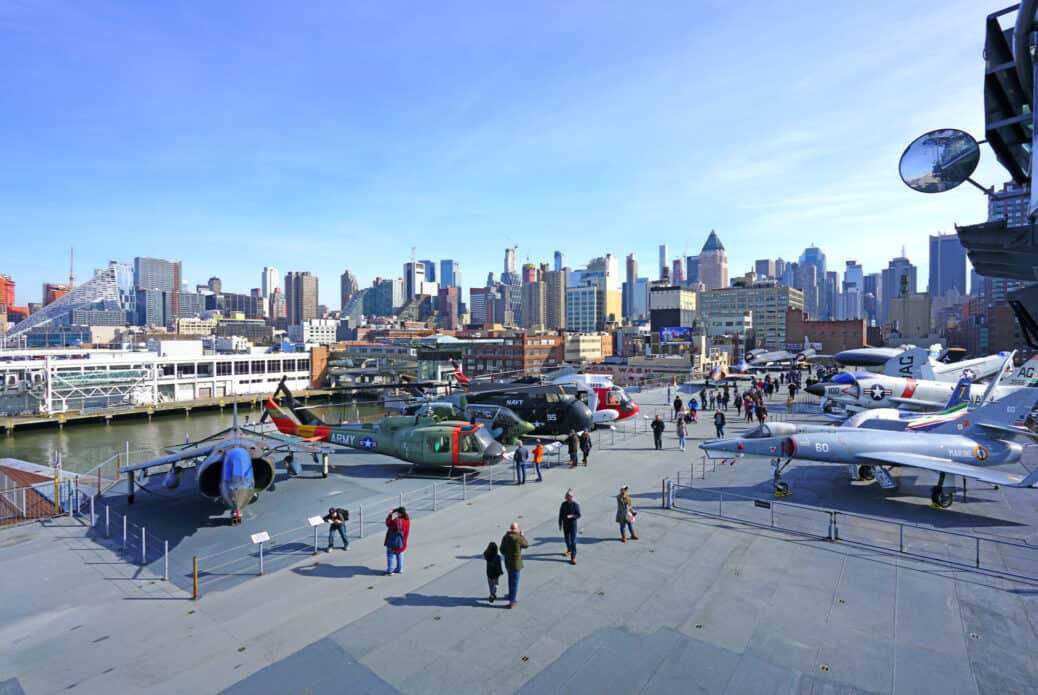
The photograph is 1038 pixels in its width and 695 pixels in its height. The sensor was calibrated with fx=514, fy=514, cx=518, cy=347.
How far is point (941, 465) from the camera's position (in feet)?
47.9

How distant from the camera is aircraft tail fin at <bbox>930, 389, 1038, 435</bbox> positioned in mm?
15391

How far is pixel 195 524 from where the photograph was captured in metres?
13.9

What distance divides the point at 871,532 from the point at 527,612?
9.28 metres

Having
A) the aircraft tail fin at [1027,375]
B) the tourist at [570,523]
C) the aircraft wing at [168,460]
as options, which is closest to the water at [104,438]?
the aircraft wing at [168,460]

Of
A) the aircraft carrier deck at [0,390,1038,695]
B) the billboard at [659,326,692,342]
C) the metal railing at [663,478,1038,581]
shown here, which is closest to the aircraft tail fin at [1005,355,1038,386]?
the aircraft carrier deck at [0,390,1038,695]

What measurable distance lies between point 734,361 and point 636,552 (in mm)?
141518

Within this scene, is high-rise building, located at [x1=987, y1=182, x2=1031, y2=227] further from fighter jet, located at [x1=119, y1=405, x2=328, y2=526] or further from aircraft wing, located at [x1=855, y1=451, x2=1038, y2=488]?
Answer: fighter jet, located at [x1=119, y1=405, x2=328, y2=526]

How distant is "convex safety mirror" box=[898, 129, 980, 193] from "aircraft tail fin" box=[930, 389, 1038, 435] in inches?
507

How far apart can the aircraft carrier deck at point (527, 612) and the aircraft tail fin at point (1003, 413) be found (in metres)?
2.44

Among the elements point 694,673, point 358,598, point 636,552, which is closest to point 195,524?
point 358,598

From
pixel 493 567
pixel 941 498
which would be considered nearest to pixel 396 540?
pixel 493 567

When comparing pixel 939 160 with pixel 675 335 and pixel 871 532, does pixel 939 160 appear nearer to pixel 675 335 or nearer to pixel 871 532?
pixel 871 532

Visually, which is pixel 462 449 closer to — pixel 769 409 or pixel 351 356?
pixel 769 409

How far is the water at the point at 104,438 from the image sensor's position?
44384 mm
